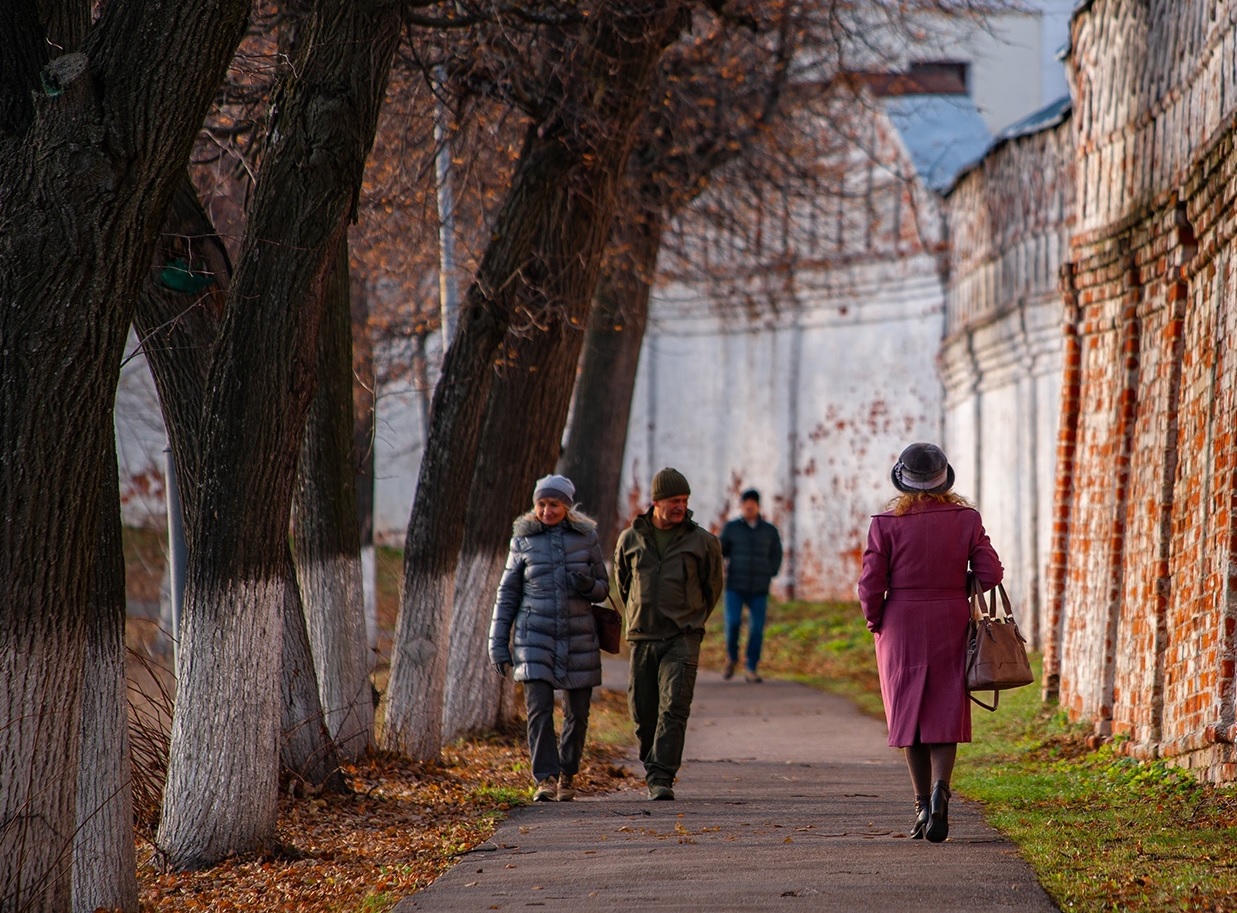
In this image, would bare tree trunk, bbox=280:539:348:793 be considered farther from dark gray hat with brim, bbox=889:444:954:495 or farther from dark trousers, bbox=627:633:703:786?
dark gray hat with brim, bbox=889:444:954:495

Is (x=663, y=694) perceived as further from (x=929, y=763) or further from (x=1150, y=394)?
(x=1150, y=394)

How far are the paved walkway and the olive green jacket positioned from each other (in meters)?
0.94

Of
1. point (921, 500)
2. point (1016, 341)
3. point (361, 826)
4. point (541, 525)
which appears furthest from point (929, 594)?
point (1016, 341)

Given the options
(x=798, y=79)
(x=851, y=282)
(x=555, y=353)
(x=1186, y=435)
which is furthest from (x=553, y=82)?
(x=851, y=282)

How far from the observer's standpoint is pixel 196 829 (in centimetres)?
716

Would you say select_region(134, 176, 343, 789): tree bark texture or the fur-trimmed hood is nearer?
select_region(134, 176, 343, 789): tree bark texture

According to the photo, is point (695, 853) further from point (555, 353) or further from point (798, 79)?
point (798, 79)

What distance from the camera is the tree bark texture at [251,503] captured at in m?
7.10

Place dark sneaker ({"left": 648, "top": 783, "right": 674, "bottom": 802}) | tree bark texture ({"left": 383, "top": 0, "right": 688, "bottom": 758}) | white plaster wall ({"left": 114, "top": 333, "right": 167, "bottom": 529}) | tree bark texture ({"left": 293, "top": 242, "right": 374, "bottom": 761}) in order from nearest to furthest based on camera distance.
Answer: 1. dark sneaker ({"left": 648, "top": 783, "right": 674, "bottom": 802})
2. tree bark texture ({"left": 293, "top": 242, "right": 374, "bottom": 761})
3. tree bark texture ({"left": 383, "top": 0, "right": 688, "bottom": 758})
4. white plaster wall ({"left": 114, "top": 333, "right": 167, "bottom": 529})

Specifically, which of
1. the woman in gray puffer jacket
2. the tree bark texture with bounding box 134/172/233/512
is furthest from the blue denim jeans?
the tree bark texture with bounding box 134/172/233/512

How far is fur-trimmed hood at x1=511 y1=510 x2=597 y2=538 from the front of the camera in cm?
882

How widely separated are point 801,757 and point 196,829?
5.22 metres

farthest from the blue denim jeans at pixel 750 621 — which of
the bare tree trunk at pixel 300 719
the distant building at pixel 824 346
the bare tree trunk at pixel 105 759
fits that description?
the bare tree trunk at pixel 105 759

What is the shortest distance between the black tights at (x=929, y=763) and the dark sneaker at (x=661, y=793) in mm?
1830
